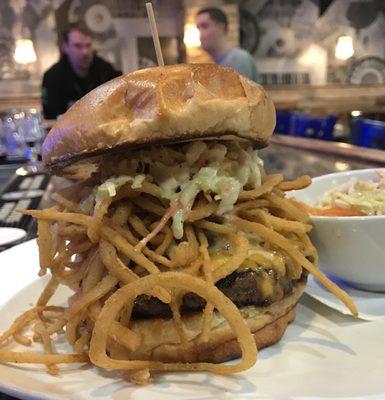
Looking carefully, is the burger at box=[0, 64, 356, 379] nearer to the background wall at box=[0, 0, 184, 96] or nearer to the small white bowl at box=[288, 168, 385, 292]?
the small white bowl at box=[288, 168, 385, 292]

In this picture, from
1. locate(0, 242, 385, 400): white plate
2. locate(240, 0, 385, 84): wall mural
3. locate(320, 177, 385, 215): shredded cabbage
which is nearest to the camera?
locate(0, 242, 385, 400): white plate

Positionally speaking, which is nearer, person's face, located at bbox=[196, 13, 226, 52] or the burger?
the burger

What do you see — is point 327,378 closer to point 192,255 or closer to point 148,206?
point 192,255

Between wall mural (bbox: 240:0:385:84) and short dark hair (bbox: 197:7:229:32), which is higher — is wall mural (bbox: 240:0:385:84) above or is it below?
below

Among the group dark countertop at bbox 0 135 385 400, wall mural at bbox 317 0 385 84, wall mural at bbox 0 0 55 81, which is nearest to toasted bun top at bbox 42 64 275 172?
dark countertop at bbox 0 135 385 400

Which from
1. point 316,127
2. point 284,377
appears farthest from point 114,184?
point 316,127

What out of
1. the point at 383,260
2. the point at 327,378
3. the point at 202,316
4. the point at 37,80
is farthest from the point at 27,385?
the point at 37,80

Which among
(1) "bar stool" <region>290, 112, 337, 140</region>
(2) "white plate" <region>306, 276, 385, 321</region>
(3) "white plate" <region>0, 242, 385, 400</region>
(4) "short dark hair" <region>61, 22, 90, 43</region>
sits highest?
(4) "short dark hair" <region>61, 22, 90, 43</region>
